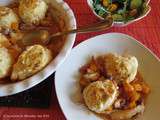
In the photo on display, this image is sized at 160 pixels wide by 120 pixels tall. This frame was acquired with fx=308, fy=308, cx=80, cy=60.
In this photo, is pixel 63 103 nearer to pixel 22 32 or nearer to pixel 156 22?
pixel 22 32

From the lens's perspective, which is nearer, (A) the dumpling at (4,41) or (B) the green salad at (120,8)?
(A) the dumpling at (4,41)

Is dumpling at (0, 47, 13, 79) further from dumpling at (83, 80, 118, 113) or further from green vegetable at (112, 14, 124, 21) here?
green vegetable at (112, 14, 124, 21)

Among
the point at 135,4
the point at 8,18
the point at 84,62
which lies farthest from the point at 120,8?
the point at 8,18

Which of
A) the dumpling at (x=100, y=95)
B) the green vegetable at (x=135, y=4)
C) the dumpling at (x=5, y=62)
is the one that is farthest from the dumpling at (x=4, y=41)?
the green vegetable at (x=135, y=4)

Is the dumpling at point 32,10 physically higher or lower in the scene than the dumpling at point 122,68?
higher

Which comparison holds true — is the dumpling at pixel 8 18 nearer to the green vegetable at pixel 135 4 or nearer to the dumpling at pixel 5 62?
the dumpling at pixel 5 62

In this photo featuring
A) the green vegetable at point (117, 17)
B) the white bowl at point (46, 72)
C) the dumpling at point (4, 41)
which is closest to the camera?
the white bowl at point (46, 72)

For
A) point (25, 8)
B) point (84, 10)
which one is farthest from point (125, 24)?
point (25, 8)

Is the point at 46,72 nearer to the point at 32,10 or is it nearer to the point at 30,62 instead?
the point at 30,62
